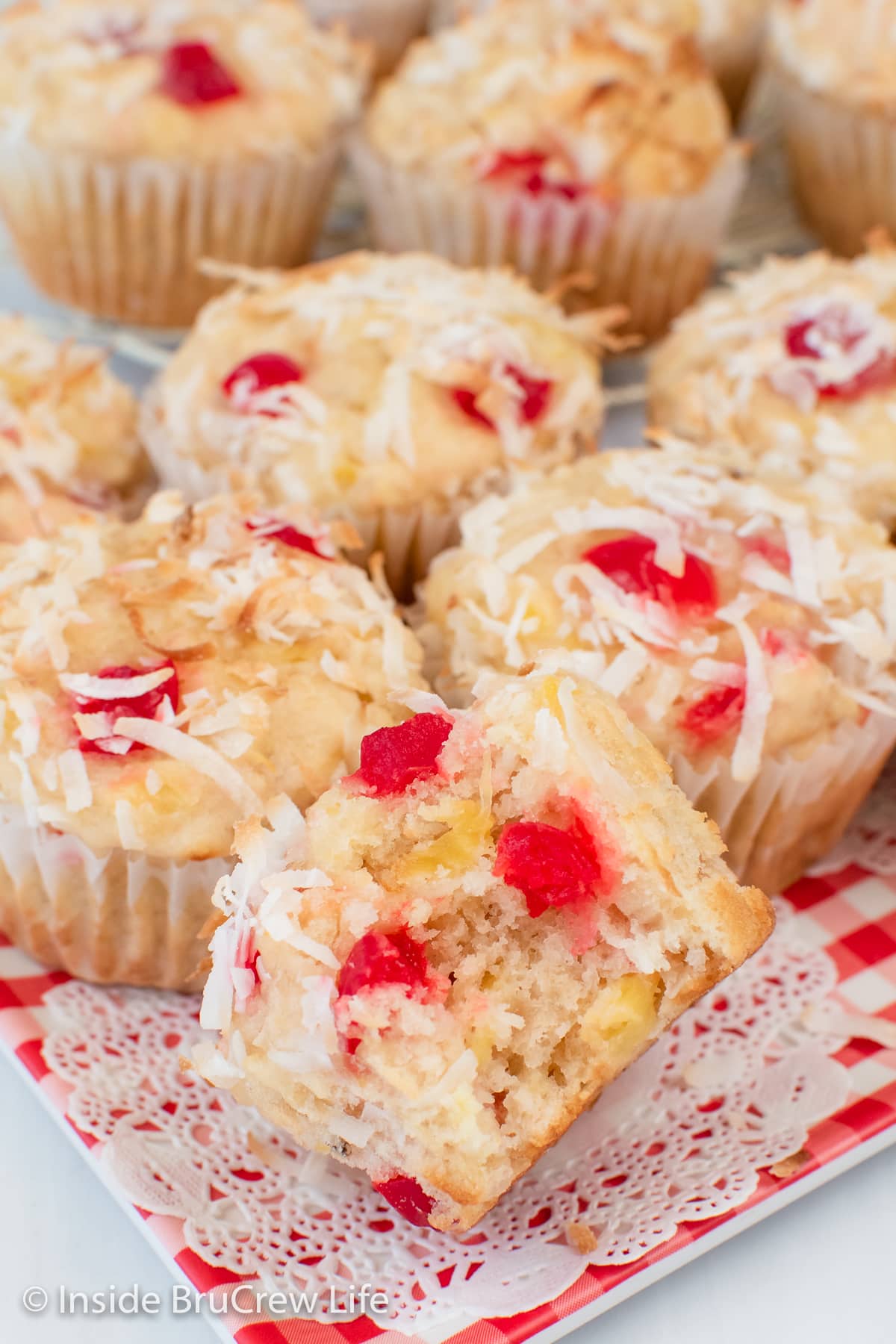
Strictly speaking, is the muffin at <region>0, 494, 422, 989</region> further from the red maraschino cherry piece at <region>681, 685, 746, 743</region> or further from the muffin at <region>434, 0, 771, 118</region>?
the muffin at <region>434, 0, 771, 118</region>

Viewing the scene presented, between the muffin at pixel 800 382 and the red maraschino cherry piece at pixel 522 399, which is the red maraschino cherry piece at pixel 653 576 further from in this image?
the red maraschino cherry piece at pixel 522 399

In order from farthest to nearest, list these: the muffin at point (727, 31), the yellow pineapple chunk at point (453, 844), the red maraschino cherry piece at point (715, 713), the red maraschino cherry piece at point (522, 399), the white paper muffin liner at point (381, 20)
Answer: the white paper muffin liner at point (381, 20) < the muffin at point (727, 31) < the red maraschino cherry piece at point (522, 399) < the red maraschino cherry piece at point (715, 713) < the yellow pineapple chunk at point (453, 844)

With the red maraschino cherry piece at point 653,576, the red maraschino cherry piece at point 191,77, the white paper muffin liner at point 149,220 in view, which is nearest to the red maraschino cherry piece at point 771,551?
the red maraschino cherry piece at point 653,576

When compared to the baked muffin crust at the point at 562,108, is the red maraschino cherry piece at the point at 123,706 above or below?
below

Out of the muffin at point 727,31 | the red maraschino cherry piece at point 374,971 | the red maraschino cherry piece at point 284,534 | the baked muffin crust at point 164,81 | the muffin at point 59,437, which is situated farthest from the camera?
the muffin at point 727,31

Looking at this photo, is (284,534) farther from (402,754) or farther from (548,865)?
(548,865)

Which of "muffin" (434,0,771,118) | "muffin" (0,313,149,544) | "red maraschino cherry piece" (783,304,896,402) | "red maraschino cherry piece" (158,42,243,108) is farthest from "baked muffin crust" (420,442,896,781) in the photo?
"muffin" (434,0,771,118)

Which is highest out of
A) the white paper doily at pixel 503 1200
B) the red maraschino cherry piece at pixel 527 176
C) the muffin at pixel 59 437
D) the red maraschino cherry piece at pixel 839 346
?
the red maraschino cherry piece at pixel 527 176
